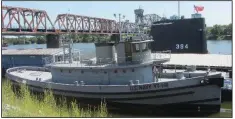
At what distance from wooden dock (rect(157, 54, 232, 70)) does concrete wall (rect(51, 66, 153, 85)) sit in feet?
34.9

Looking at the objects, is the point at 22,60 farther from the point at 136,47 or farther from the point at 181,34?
the point at 136,47

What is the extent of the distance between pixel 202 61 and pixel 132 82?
13.2m

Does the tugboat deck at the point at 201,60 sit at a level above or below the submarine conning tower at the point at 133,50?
below

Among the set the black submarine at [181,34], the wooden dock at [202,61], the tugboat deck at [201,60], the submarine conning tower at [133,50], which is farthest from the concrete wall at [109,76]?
the black submarine at [181,34]

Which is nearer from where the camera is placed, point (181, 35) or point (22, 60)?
point (181, 35)

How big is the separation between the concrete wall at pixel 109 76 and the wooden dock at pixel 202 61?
10631 millimetres

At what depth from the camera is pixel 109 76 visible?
18625 millimetres

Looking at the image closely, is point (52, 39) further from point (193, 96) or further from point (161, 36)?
point (193, 96)

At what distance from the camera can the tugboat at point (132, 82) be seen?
1698cm

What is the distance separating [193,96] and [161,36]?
55.9 feet

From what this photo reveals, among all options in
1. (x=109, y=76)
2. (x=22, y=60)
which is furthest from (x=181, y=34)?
(x=22, y=60)

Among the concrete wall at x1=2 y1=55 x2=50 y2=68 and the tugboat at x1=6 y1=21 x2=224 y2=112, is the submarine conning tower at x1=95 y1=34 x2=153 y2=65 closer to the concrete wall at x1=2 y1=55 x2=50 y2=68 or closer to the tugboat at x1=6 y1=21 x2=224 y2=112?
the tugboat at x1=6 y1=21 x2=224 y2=112

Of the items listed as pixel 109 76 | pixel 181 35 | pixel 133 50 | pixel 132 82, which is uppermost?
pixel 181 35

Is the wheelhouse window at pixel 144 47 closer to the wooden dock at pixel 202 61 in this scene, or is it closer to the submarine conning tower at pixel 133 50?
the submarine conning tower at pixel 133 50
